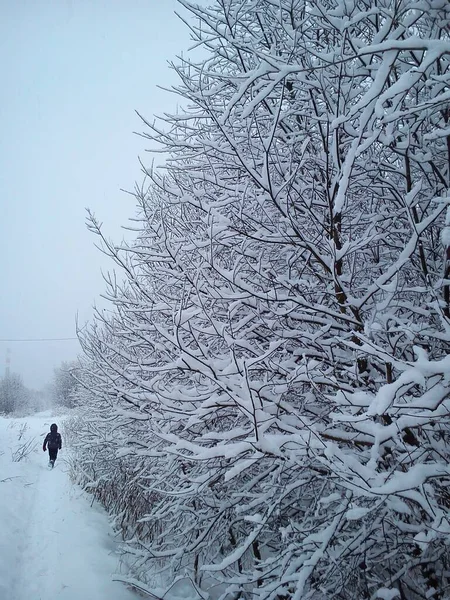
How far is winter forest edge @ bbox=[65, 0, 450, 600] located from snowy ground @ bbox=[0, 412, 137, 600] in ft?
7.10

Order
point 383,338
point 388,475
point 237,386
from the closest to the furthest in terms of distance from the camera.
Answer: point 388,475, point 237,386, point 383,338

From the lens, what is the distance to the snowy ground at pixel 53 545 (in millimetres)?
3865

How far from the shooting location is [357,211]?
2965 millimetres

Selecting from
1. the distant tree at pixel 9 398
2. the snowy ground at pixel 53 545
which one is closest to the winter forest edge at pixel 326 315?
the snowy ground at pixel 53 545

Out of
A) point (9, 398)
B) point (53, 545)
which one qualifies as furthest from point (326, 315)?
point (9, 398)

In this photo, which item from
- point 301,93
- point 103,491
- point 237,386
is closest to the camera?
point 237,386

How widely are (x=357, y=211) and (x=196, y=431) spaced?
2448 millimetres

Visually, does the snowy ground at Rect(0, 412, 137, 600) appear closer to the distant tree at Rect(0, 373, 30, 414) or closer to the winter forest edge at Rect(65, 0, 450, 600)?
the winter forest edge at Rect(65, 0, 450, 600)

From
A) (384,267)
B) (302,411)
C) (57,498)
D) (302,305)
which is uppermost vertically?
(384,267)

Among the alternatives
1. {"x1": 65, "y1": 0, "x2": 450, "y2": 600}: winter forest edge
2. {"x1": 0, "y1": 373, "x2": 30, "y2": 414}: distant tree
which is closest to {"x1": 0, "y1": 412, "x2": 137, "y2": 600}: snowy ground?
{"x1": 65, "y1": 0, "x2": 450, "y2": 600}: winter forest edge

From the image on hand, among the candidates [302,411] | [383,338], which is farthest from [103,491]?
[383,338]

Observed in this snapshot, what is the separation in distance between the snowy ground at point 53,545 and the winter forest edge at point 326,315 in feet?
7.10

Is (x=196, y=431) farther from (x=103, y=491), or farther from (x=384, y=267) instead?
(x=103, y=491)

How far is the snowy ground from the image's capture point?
3865mm
